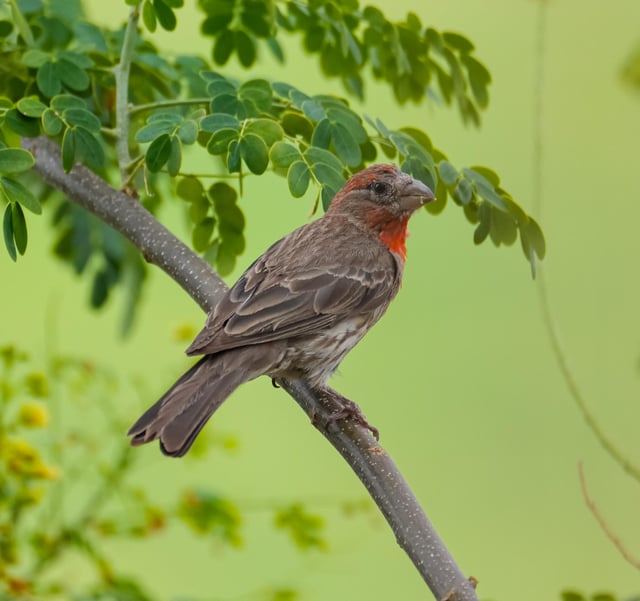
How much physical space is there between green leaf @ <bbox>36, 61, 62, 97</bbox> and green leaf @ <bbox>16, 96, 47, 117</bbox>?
0.19 metres

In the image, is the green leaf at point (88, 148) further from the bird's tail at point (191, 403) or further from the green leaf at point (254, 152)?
the bird's tail at point (191, 403)

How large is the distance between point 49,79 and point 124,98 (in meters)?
0.19

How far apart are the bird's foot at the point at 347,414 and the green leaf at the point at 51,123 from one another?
3.03ft

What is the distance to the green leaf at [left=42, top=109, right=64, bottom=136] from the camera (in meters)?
2.68

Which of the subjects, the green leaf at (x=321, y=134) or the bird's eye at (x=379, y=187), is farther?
the bird's eye at (x=379, y=187)

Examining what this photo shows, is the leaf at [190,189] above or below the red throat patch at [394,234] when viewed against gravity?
above

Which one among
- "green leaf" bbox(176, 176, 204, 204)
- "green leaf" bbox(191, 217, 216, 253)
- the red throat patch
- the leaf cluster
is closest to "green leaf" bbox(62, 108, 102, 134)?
the leaf cluster

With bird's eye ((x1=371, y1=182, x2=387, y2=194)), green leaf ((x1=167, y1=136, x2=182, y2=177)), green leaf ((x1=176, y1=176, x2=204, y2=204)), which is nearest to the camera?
green leaf ((x1=167, y1=136, x2=182, y2=177))

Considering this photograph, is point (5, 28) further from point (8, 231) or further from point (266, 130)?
point (266, 130)

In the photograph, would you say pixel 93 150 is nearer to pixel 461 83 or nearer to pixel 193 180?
pixel 193 180

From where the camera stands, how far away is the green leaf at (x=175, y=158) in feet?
8.83

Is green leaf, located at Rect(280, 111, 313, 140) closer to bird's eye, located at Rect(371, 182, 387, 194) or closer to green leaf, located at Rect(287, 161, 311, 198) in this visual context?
green leaf, located at Rect(287, 161, 311, 198)

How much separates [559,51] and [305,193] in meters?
6.20

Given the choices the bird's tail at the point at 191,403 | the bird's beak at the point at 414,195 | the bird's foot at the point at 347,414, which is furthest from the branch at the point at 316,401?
the bird's beak at the point at 414,195
